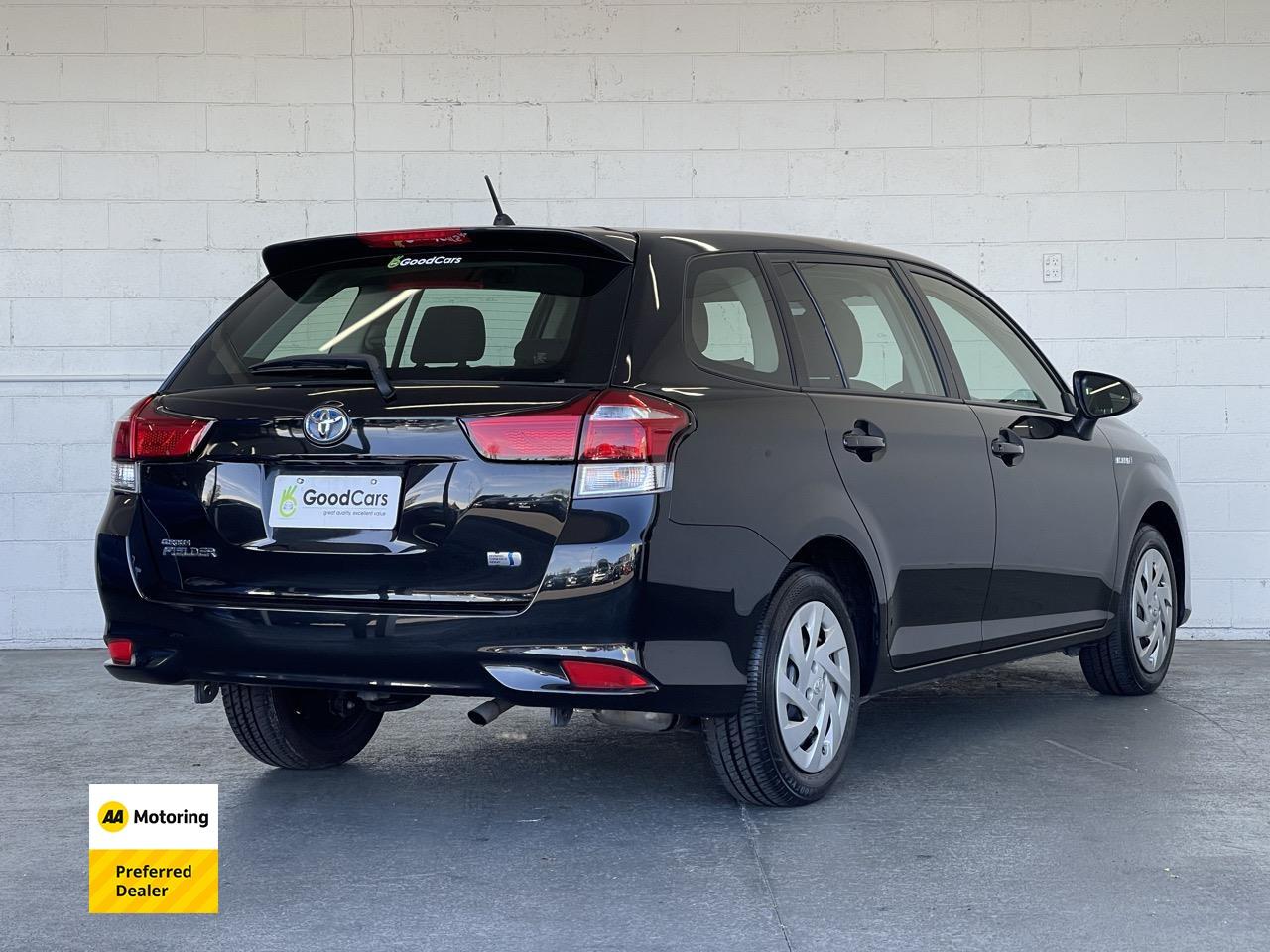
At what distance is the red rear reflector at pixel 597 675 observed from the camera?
13.0 ft

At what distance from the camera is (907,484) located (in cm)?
497

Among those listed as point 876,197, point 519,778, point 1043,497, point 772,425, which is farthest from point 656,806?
point 876,197

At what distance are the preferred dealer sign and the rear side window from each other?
64.6 inches

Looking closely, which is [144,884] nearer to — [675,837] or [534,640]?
[534,640]

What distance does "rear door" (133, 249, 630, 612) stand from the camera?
3984 millimetres

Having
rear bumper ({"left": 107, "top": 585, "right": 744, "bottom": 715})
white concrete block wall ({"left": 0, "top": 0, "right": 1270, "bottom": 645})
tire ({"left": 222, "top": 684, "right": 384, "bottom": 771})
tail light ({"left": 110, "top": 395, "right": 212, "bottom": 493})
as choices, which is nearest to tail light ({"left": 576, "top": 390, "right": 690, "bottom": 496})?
rear bumper ({"left": 107, "top": 585, "right": 744, "bottom": 715})

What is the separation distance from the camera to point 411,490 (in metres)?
4.03

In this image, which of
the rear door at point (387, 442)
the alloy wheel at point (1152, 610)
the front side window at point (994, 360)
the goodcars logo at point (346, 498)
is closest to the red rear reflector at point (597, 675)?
the rear door at point (387, 442)

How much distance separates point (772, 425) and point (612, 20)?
4792 millimetres

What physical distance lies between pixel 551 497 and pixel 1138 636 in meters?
3.48

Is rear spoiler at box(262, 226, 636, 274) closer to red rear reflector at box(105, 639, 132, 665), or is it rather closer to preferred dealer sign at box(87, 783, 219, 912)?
red rear reflector at box(105, 639, 132, 665)

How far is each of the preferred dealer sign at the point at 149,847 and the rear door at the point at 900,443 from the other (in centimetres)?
193

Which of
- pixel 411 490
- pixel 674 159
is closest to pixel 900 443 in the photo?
pixel 411 490

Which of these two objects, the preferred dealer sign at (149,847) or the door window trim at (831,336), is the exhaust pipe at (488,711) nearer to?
the preferred dealer sign at (149,847)
